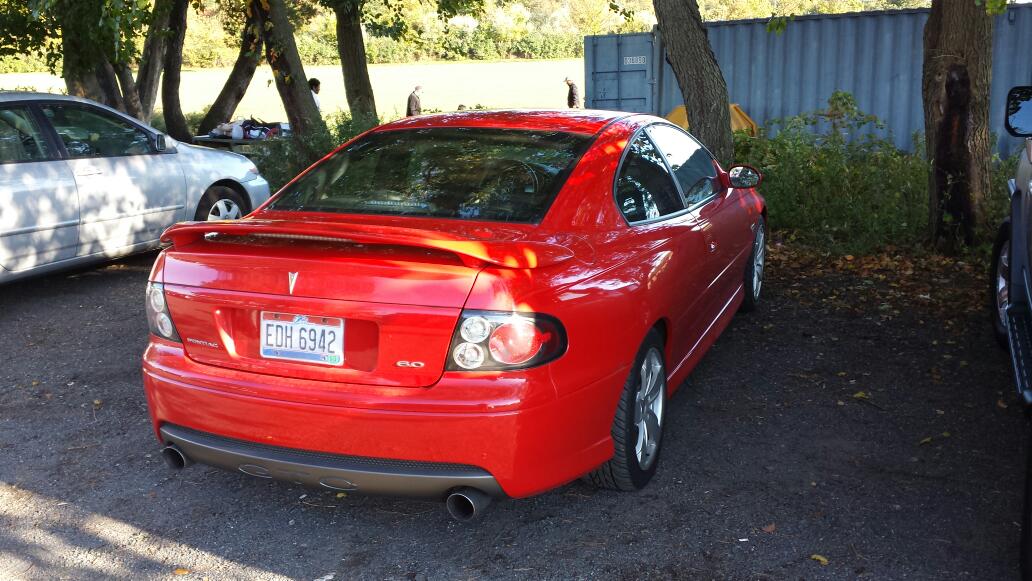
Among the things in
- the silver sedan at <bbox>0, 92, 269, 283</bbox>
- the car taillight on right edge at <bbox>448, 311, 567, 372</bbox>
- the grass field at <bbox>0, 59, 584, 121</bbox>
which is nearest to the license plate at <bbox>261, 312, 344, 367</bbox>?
the car taillight on right edge at <bbox>448, 311, 567, 372</bbox>

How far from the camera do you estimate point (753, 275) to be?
6.46 m

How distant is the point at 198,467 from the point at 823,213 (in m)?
6.43

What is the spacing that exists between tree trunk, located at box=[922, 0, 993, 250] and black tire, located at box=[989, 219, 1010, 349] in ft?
6.23

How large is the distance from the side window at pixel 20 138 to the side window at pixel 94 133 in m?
0.18

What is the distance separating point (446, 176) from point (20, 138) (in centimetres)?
453

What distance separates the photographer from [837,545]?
3.57m

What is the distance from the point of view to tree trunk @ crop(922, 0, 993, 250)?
7.69 m

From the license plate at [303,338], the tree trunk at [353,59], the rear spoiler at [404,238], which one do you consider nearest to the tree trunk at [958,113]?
the rear spoiler at [404,238]

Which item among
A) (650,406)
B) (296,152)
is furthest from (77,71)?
(650,406)

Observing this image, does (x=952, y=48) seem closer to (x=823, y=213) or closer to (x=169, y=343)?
(x=823, y=213)

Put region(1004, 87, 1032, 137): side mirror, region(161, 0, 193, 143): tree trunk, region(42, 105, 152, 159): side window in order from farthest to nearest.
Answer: region(161, 0, 193, 143): tree trunk < region(42, 105, 152, 159): side window < region(1004, 87, 1032, 137): side mirror

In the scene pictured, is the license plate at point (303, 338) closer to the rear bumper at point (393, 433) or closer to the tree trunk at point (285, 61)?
Result: the rear bumper at point (393, 433)

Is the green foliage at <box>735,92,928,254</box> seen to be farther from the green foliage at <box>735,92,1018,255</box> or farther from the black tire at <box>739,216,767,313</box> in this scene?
the black tire at <box>739,216,767,313</box>

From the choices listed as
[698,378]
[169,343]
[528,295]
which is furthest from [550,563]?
[698,378]
